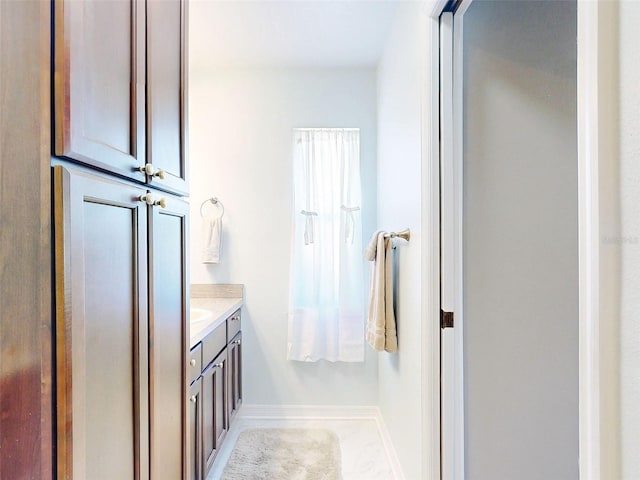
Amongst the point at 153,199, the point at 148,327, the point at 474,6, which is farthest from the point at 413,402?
the point at 474,6

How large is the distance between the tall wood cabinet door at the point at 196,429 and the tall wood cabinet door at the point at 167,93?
3.14 ft

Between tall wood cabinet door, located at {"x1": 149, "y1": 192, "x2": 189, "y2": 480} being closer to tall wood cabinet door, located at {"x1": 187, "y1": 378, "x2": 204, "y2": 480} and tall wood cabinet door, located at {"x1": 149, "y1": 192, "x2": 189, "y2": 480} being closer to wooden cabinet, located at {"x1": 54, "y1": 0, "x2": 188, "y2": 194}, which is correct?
wooden cabinet, located at {"x1": 54, "y1": 0, "x2": 188, "y2": 194}

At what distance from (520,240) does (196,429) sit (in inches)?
65.7

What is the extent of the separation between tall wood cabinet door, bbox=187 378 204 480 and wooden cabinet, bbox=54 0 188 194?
97cm

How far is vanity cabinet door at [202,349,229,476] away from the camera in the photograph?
5.91 ft

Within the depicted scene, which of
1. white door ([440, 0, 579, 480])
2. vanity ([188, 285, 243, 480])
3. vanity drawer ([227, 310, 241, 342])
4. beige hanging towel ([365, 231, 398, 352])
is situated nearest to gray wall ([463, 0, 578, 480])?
white door ([440, 0, 579, 480])

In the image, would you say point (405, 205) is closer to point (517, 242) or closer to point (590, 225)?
point (517, 242)

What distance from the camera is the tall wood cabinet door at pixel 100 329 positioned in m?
0.63

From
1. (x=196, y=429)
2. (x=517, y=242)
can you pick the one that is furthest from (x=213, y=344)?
(x=517, y=242)

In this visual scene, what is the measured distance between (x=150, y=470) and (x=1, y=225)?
0.73 meters

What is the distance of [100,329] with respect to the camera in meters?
0.74

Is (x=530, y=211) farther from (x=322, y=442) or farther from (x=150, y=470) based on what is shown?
(x=322, y=442)

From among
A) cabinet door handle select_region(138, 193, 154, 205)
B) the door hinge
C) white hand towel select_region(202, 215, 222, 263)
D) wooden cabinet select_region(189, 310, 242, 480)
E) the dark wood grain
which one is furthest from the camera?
white hand towel select_region(202, 215, 222, 263)

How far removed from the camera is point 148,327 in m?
0.93
